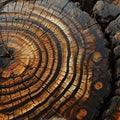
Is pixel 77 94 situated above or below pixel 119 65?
below

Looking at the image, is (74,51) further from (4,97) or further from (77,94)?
(4,97)

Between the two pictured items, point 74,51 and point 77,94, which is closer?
point 77,94

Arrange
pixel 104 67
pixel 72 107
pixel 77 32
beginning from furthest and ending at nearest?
1. pixel 77 32
2. pixel 104 67
3. pixel 72 107

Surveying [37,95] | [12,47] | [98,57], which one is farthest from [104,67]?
[12,47]

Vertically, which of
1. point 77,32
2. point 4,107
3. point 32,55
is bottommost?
point 4,107

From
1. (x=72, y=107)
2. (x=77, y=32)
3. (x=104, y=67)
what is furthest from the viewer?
(x=77, y=32)

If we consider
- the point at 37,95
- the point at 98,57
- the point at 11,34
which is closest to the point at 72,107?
the point at 37,95
